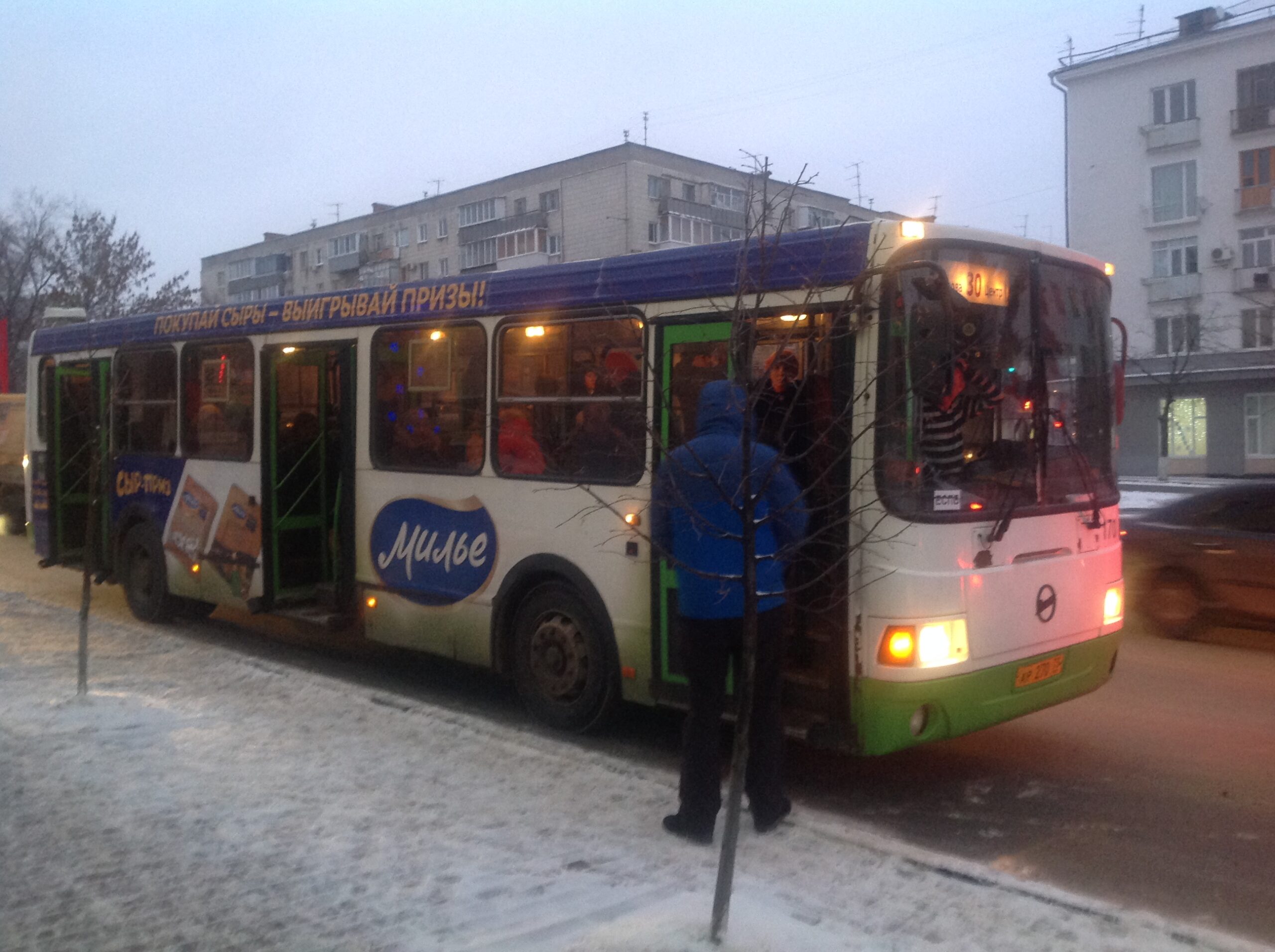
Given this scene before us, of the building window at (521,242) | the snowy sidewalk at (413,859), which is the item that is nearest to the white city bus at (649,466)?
the snowy sidewalk at (413,859)

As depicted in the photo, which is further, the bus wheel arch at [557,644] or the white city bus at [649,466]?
the bus wheel arch at [557,644]

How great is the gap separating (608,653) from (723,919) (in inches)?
112

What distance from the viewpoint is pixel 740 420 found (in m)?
4.98

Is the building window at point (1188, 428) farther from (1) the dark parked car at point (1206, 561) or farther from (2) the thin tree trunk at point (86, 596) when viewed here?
(2) the thin tree trunk at point (86, 596)

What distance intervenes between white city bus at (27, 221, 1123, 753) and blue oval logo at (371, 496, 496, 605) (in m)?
0.02

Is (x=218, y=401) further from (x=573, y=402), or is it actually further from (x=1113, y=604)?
(x=1113, y=604)

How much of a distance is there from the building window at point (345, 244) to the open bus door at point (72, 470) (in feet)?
190

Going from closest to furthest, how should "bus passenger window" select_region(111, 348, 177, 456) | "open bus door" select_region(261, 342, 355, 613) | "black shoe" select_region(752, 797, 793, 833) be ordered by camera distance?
"black shoe" select_region(752, 797, 793, 833) → "open bus door" select_region(261, 342, 355, 613) → "bus passenger window" select_region(111, 348, 177, 456)

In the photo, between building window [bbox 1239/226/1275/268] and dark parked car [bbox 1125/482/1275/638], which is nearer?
dark parked car [bbox 1125/482/1275/638]

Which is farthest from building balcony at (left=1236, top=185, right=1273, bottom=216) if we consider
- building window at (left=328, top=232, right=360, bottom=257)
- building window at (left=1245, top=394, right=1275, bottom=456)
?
building window at (left=328, top=232, right=360, bottom=257)

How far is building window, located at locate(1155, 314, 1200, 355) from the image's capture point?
39.3 metres

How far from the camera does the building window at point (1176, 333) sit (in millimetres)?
39312

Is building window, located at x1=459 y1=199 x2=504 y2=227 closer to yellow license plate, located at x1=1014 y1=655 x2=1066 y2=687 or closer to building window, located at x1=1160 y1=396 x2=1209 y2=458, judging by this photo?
building window, located at x1=1160 y1=396 x2=1209 y2=458

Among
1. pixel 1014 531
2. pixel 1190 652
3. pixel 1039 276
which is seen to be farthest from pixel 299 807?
pixel 1190 652
